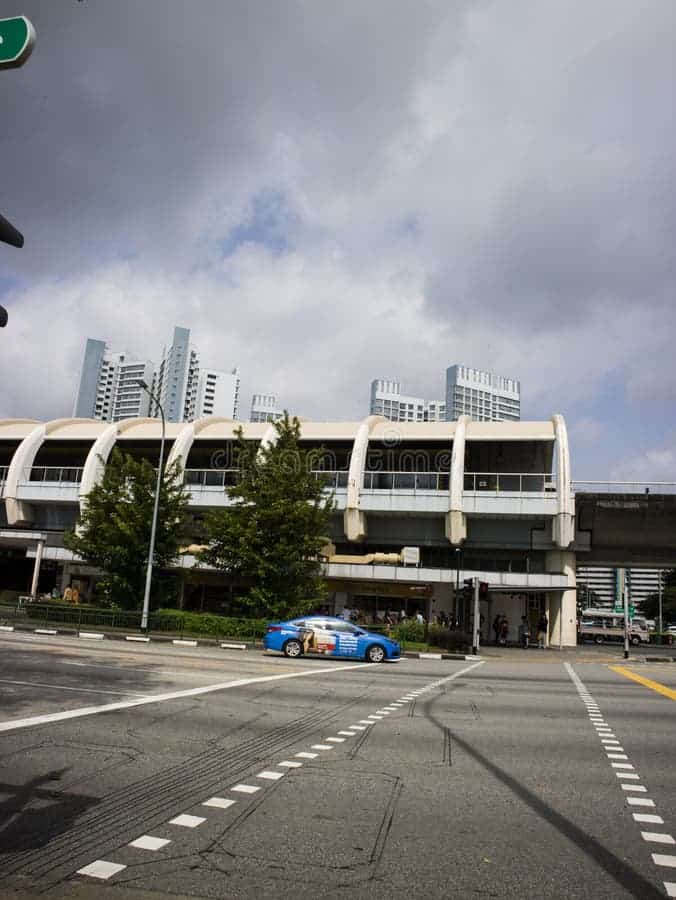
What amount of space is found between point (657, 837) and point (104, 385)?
6165 inches

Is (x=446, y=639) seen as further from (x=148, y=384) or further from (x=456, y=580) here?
(x=148, y=384)

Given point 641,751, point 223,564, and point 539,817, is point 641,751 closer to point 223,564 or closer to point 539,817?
point 539,817

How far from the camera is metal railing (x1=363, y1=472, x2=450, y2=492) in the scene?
42312 mm

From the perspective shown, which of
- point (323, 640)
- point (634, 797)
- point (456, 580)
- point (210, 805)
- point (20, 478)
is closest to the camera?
point (210, 805)

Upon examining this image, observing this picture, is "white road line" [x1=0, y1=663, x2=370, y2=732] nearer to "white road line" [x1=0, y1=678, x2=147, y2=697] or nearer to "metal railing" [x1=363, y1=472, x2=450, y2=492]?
"white road line" [x1=0, y1=678, x2=147, y2=697]

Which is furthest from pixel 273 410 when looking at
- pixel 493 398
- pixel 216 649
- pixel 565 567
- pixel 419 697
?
pixel 419 697

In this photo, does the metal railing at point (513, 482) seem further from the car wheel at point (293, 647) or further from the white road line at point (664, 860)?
the white road line at point (664, 860)

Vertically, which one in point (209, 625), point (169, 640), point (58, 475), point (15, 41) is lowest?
point (169, 640)

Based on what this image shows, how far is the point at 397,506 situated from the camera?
4150 centimetres

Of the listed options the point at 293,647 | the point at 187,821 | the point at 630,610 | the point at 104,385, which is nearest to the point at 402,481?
the point at 630,610

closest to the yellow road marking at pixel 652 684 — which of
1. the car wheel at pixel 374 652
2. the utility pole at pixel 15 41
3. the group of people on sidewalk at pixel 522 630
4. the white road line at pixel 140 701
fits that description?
the car wheel at pixel 374 652

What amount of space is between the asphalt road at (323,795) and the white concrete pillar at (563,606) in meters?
28.4

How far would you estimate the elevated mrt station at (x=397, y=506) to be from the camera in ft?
131

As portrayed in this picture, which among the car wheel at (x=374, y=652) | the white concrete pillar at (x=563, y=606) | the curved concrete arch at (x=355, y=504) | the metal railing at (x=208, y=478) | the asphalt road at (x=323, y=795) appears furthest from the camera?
the metal railing at (x=208, y=478)
